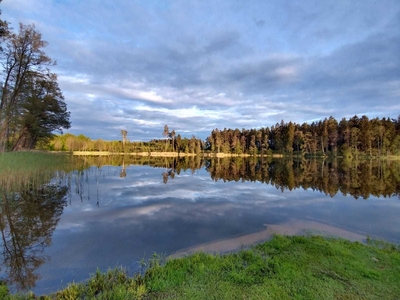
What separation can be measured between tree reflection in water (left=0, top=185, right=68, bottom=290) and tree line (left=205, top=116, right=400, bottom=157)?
228ft

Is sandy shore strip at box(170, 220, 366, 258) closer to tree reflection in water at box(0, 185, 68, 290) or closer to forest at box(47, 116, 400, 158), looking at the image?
tree reflection in water at box(0, 185, 68, 290)

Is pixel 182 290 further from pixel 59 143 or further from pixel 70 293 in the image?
pixel 59 143

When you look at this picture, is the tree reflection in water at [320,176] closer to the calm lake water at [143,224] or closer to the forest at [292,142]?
the calm lake water at [143,224]

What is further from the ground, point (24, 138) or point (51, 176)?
point (24, 138)

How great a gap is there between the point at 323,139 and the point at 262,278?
77.9m

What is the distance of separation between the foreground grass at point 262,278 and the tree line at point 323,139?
6799cm

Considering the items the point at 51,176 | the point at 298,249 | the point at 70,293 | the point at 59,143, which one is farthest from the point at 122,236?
the point at 59,143

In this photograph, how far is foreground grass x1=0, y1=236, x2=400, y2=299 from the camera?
148 inches

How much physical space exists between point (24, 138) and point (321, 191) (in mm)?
26942

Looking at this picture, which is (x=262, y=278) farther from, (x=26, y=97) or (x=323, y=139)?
(x=323, y=139)

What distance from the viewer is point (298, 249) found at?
5703 millimetres

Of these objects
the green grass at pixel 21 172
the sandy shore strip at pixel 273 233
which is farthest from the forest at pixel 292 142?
the sandy shore strip at pixel 273 233

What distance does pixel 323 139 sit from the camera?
2874 inches

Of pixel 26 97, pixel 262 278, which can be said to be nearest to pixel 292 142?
pixel 26 97
